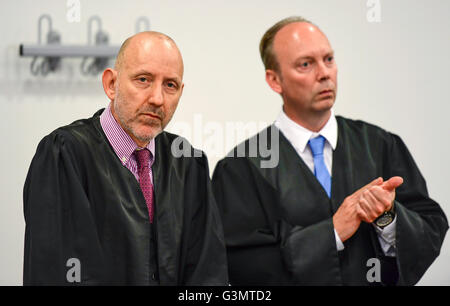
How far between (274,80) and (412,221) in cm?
71

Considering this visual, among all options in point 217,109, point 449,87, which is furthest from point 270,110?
point 449,87

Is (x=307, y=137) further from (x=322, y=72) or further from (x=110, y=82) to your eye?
(x=110, y=82)

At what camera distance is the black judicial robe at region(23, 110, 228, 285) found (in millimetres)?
1902

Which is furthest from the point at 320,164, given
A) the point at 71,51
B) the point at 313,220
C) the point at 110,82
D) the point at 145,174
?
the point at 71,51

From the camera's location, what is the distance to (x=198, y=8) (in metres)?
3.16

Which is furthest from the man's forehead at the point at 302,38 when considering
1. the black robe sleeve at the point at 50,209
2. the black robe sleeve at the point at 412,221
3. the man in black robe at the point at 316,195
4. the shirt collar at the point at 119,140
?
the black robe sleeve at the point at 50,209

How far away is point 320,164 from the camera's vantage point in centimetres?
235

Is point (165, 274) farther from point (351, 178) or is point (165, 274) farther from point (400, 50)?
point (400, 50)

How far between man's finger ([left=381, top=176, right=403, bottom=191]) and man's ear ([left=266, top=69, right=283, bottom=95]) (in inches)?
21.2

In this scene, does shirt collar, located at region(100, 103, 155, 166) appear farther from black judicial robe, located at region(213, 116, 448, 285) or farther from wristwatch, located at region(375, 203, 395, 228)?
wristwatch, located at region(375, 203, 395, 228)

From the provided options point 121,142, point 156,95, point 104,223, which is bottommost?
point 104,223

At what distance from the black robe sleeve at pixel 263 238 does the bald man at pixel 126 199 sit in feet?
0.46

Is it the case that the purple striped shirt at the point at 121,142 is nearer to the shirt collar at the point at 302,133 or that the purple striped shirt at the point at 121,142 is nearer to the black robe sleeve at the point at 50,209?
the black robe sleeve at the point at 50,209

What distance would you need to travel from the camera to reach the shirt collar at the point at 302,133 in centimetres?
237
